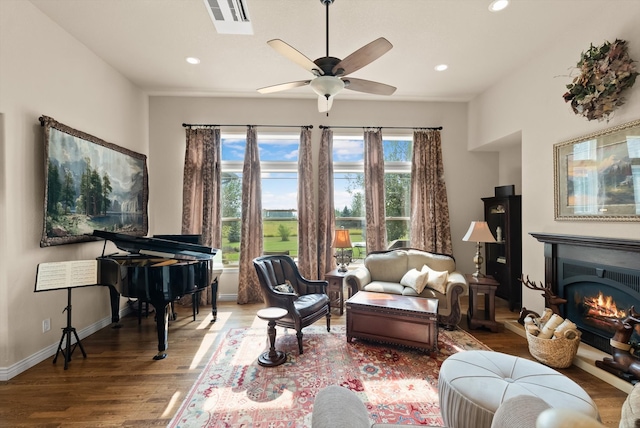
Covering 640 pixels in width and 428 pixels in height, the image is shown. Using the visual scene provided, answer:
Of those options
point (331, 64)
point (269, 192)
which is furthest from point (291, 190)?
point (331, 64)

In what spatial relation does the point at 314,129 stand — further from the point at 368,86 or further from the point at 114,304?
the point at 114,304

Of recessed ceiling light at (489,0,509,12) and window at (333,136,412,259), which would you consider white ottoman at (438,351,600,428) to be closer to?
recessed ceiling light at (489,0,509,12)

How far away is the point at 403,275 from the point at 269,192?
2.65 m

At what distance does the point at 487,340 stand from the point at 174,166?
5.20 meters

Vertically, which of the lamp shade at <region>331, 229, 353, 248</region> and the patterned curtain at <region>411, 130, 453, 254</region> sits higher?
the patterned curtain at <region>411, 130, 453, 254</region>

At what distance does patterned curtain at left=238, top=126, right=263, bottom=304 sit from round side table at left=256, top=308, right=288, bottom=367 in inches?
74.7

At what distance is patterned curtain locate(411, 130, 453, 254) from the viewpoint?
4871 millimetres

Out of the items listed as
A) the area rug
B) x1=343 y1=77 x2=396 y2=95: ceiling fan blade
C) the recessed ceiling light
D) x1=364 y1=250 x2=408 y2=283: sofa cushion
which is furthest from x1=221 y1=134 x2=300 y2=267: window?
the recessed ceiling light

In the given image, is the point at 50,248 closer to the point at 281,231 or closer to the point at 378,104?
the point at 281,231

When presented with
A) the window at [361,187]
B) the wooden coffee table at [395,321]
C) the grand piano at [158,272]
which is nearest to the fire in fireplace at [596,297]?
the wooden coffee table at [395,321]

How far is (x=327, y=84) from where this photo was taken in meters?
2.32

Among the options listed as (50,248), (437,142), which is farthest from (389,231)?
(50,248)

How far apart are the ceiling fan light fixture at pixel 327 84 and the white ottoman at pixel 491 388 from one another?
226cm

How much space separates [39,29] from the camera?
282cm
